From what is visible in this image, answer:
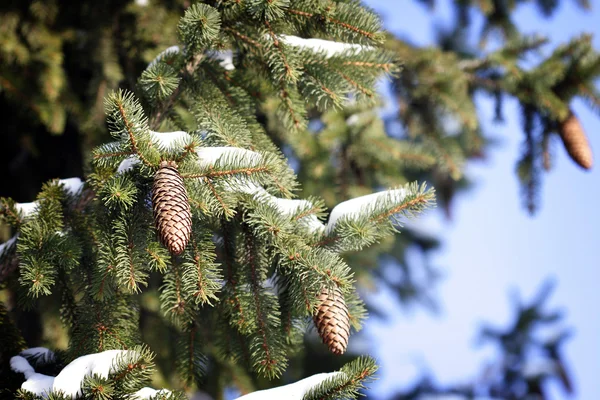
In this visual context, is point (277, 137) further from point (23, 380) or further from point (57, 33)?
point (23, 380)

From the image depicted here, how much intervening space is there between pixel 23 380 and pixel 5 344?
0.64 ft

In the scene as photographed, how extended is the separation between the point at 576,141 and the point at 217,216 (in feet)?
6.27

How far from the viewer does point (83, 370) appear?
1.42 meters

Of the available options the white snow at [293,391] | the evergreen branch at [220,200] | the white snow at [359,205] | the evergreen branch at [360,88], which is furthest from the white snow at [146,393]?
the evergreen branch at [360,88]

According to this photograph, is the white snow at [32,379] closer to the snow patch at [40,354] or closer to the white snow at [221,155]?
the snow patch at [40,354]

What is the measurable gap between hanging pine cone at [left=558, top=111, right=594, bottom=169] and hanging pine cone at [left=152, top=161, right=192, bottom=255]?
197 centimetres

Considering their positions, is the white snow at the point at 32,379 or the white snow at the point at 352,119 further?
the white snow at the point at 352,119

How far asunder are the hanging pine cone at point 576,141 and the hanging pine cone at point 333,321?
1679mm

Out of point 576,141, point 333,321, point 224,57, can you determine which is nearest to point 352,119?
point 576,141

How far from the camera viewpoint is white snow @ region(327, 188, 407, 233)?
155cm

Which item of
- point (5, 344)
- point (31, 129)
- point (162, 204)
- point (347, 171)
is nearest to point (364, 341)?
point (347, 171)

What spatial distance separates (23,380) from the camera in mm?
1643

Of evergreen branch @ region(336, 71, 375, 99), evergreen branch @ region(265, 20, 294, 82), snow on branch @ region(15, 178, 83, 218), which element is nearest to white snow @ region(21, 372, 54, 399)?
snow on branch @ region(15, 178, 83, 218)

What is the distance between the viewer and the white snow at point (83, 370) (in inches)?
54.3
